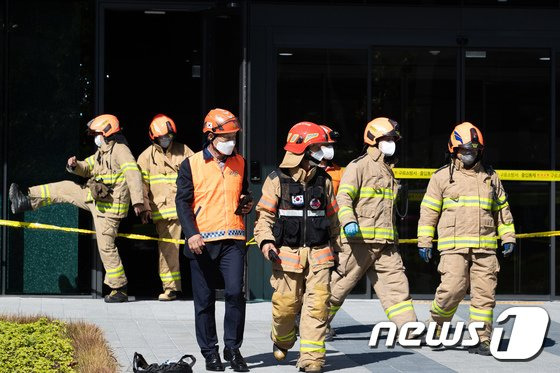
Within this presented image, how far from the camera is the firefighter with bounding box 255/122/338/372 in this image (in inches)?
399

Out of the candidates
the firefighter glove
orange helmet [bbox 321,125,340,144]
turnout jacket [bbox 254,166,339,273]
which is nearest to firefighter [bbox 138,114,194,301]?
orange helmet [bbox 321,125,340,144]

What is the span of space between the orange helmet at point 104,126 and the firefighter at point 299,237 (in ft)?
15.1

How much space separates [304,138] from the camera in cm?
1027

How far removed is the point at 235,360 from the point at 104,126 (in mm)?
5120

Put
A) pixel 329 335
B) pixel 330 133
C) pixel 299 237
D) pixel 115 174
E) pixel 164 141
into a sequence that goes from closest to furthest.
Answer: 1. pixel 299 237
2. pixel 330 133
3. pixel 329 335
4. pixel 115 174
5. pixel 164 141

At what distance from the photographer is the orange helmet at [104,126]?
14492mm

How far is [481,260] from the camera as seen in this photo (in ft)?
37.8

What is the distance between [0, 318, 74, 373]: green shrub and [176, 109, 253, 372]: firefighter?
115cm

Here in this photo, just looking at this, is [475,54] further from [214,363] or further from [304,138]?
[214,363]

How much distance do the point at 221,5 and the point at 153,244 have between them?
384 cm

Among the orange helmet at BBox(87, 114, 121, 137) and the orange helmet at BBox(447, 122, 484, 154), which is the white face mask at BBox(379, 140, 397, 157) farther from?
the orange helmet at BBox(87, 114, 121, 137)

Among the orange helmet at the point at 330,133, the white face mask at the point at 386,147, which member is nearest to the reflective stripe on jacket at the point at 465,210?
the white face mask at the point at 386,147

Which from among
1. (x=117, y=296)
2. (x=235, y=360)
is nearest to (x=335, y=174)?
(x=235, y=360)

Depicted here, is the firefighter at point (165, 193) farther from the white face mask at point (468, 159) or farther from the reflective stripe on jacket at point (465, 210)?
the white face mask at point (468, 159)
